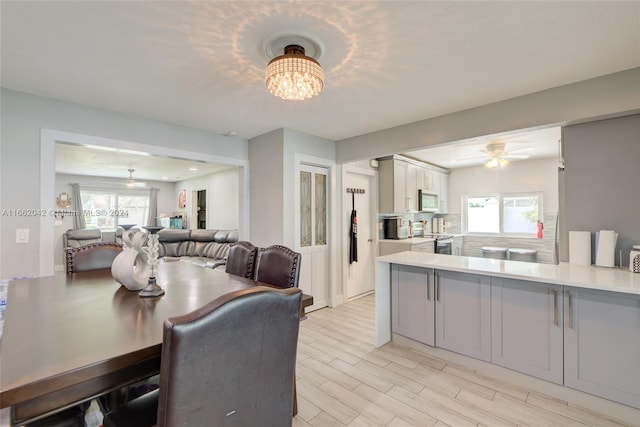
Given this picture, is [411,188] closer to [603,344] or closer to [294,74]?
[603,344]

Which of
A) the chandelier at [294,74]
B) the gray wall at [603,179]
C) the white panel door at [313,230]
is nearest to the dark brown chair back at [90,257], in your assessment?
the white panel door at [313,230]

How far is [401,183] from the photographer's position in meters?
4.89

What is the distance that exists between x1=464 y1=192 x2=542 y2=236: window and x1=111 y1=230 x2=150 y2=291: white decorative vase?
6.51 metres

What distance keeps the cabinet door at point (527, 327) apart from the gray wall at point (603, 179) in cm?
80

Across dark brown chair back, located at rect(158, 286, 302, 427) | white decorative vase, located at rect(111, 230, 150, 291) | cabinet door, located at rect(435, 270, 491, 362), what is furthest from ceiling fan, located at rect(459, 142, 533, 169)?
white decorative vase, located at rect(111, 230, 150, 291)

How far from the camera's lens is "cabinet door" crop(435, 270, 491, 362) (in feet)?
7.64

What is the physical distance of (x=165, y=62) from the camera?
6.51 ft

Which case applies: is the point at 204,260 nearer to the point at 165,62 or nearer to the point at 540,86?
the point at 165,62

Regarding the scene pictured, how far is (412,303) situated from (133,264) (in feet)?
7.89

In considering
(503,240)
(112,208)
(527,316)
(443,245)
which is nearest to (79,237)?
(112,208)

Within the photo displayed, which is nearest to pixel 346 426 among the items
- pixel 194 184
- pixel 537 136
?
pixel 537 136

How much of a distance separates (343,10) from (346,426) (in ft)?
8.08

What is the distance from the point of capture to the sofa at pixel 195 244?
5543 mm

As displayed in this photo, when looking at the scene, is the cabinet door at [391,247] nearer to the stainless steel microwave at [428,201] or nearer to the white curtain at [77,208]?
the stainless steel microwave at [428,201]
